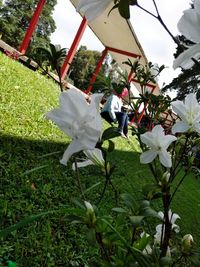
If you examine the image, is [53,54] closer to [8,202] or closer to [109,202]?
[8,202]

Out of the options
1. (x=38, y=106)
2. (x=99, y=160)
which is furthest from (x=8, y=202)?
(x=38, y=106)

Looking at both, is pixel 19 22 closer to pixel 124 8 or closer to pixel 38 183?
pixel 38 183

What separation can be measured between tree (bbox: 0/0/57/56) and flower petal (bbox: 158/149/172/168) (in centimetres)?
3379

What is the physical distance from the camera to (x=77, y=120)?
0.61 metres

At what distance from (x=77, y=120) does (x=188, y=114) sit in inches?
14.4

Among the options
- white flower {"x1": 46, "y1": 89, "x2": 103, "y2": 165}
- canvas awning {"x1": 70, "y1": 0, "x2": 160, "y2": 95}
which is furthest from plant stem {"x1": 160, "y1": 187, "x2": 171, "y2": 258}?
canvas awning {"x1": 70, "y1": 0, "x2": 160, "y2": 95}

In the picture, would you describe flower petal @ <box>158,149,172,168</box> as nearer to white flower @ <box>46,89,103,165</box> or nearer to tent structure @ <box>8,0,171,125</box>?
white flower @ <box>46,89,103,165</box>

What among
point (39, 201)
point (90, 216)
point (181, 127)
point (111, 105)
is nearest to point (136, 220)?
point (90, 216)

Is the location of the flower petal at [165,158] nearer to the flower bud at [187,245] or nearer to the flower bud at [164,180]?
the flower bud at [164,180]

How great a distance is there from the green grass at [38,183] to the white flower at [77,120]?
6cm

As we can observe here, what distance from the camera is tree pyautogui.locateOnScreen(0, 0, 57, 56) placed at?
3534 cm

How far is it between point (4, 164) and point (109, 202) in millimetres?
1044

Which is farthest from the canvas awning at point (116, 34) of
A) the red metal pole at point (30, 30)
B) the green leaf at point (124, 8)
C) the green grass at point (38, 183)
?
the green leaf at point (124, 8)

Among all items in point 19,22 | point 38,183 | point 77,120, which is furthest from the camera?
point 19,22
